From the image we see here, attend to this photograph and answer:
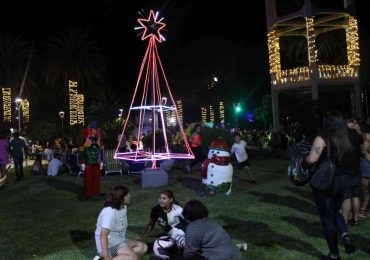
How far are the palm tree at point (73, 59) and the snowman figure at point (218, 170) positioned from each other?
3312cm

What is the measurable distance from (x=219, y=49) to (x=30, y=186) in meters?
35.5

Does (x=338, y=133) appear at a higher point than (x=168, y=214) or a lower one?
higher

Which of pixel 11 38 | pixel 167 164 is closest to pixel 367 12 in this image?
pixel 167 164

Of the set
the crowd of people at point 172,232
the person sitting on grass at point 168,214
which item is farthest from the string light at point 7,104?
the crowd of people at point 172,232

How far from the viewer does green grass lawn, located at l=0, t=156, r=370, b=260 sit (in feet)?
22.1

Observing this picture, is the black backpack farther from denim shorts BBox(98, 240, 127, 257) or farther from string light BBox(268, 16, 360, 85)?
string light BBox(268, 16, 360, 85)

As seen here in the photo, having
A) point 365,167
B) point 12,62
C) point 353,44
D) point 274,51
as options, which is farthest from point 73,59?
point 365,167

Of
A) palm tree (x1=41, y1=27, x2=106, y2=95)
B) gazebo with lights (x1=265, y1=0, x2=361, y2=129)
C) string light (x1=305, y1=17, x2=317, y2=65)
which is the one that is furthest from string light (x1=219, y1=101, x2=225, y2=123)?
string light (x1=305, y1=17, x2=317, y2=65)

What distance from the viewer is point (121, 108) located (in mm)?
46438

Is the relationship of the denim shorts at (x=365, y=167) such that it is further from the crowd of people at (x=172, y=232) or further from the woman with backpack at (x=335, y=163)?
the crowd of people at (x=172, y=232)

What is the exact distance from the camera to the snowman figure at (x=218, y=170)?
422 inches

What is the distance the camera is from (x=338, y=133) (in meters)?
5.52

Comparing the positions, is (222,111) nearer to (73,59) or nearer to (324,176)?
(73,59)

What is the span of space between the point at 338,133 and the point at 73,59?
1535 inches
